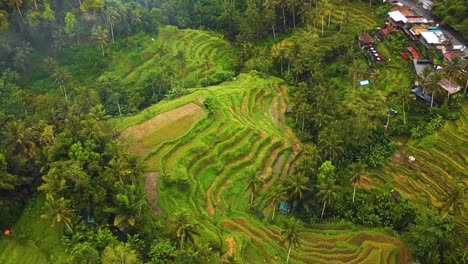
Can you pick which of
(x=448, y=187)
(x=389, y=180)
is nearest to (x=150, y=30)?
(x=389, y=180)

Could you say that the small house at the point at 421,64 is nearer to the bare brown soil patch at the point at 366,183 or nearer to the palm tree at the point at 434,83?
the palm tree at the point at 434,83

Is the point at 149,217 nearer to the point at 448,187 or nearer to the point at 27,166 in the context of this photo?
the point at 27,166

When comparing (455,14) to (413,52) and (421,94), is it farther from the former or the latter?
(421,94)

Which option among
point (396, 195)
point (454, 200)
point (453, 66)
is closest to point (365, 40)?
point (453, 66)

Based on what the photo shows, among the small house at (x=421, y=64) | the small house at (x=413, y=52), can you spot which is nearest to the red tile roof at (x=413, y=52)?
the small house at (x=413, y=52)

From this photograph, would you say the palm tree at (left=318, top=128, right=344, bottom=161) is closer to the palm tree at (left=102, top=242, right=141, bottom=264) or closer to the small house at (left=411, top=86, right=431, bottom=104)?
the small house at (left=411, top=86, right=431, bottom=104)
